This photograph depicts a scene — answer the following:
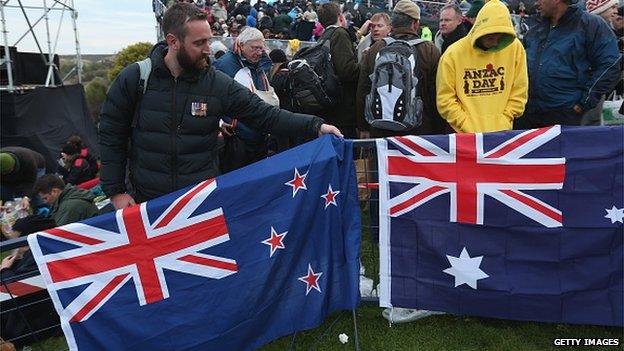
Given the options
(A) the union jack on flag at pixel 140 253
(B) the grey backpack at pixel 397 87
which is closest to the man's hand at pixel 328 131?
(A) the union jack on flag at pixel 140 253

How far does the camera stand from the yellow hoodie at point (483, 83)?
386cm

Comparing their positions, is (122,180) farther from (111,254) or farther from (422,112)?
(422,112)

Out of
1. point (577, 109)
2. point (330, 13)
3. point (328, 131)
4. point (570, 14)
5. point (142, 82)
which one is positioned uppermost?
point (330, 13)

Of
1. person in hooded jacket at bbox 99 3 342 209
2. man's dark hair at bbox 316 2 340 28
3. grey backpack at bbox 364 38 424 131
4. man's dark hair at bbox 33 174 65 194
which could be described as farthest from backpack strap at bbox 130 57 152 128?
man's dark hair at bbox 33 174 65 194

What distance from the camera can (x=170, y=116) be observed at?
3.08 m

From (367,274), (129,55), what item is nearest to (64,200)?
(367,274)

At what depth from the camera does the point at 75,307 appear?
2.68 metres

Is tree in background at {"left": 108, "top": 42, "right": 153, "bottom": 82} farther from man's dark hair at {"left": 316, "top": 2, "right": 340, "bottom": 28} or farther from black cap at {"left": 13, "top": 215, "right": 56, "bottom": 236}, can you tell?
black cap at {"left": 13, "top": 215, "right": 56, "bottom": 236}

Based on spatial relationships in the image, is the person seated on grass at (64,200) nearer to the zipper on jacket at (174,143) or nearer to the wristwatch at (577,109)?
the zipper on jacket at (174,143)

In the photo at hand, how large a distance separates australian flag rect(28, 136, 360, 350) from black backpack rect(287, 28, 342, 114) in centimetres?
159

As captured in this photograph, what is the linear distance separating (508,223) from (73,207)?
3.78 m

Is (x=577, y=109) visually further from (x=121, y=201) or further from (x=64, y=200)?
(x=64, y=200)

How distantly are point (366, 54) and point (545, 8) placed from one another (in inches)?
59.7

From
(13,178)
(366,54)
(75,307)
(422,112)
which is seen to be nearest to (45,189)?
(13,178)
